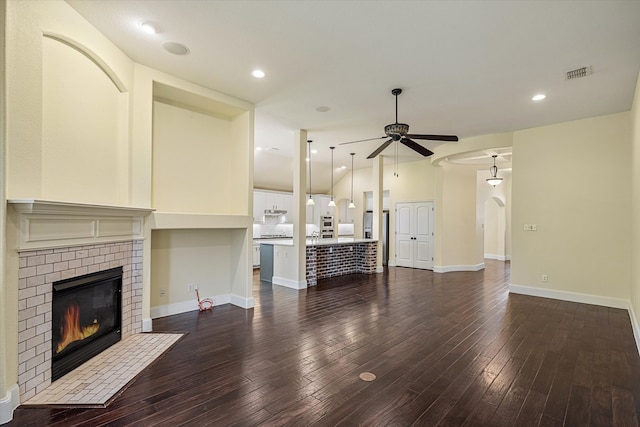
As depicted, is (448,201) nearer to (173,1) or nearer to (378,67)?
(378,67)

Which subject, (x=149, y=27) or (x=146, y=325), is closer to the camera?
(x=149, y=27)

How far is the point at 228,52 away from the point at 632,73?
479 centimetres

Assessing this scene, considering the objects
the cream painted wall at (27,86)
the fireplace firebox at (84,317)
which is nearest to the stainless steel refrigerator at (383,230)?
the fireplace firebox at (84,317)

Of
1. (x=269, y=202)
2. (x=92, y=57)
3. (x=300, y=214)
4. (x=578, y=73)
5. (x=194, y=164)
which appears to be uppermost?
(x=578, y=73)

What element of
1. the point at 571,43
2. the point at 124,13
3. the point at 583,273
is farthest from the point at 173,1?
the point at 583,273

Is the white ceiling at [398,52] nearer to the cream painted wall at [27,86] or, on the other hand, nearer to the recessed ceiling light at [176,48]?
the recessed ceiling light at [176,48]

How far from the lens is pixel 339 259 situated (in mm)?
7637

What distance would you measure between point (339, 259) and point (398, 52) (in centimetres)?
528

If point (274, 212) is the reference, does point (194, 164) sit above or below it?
above

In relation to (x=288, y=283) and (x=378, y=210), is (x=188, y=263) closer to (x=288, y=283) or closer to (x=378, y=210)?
(x=288, y=283)

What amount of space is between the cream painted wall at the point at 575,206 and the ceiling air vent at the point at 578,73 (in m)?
2.06

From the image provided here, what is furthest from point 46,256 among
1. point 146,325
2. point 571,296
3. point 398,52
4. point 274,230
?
point 274,230

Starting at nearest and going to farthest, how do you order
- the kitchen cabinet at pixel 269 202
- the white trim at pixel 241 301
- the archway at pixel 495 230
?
1. the white trim at pixel 241 301
2. the kitchen cabinet at pixel 269 202
3. the archway at pixel 495 230

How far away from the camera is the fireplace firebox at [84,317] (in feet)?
8.57
